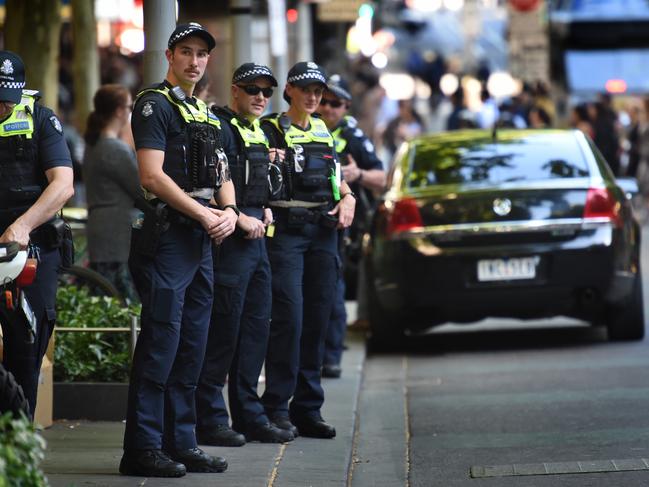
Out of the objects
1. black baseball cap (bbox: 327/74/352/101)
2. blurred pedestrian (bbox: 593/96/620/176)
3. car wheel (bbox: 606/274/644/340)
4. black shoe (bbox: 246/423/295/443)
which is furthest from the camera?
blurred pedestrian (bbox: 593/96/620/176)

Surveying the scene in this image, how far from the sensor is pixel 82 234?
12203mm

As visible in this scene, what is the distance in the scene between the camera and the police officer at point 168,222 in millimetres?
6992

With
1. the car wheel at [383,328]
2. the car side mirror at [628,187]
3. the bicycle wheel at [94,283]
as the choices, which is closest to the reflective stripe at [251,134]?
the bicycle wheel at [94,283]

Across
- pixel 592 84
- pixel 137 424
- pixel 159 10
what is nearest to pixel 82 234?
pixel 159 10

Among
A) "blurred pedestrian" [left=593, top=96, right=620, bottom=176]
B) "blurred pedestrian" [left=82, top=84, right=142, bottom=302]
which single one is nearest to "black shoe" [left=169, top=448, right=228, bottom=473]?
"blurred pedestrian" [left=82, top=84, right=142, bottom=302]

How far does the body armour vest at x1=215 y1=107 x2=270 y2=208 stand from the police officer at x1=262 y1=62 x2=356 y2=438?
0.48 metres

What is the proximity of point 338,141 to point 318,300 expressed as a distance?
2.83m

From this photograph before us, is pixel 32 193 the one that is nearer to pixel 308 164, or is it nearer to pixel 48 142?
pixel 48 142

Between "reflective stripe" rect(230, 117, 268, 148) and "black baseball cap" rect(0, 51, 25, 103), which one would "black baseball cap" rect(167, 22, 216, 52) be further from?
"reflective stripe" rect(230, 117, 268, 148)

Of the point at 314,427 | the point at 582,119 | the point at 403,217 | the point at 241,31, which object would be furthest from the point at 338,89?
the point at 582,119

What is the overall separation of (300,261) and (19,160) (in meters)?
2.06

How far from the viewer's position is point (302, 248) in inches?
340

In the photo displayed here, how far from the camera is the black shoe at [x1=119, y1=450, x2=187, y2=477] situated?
7090 millimetres

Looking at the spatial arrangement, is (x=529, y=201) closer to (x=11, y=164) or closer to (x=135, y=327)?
(x=135, y=327)
